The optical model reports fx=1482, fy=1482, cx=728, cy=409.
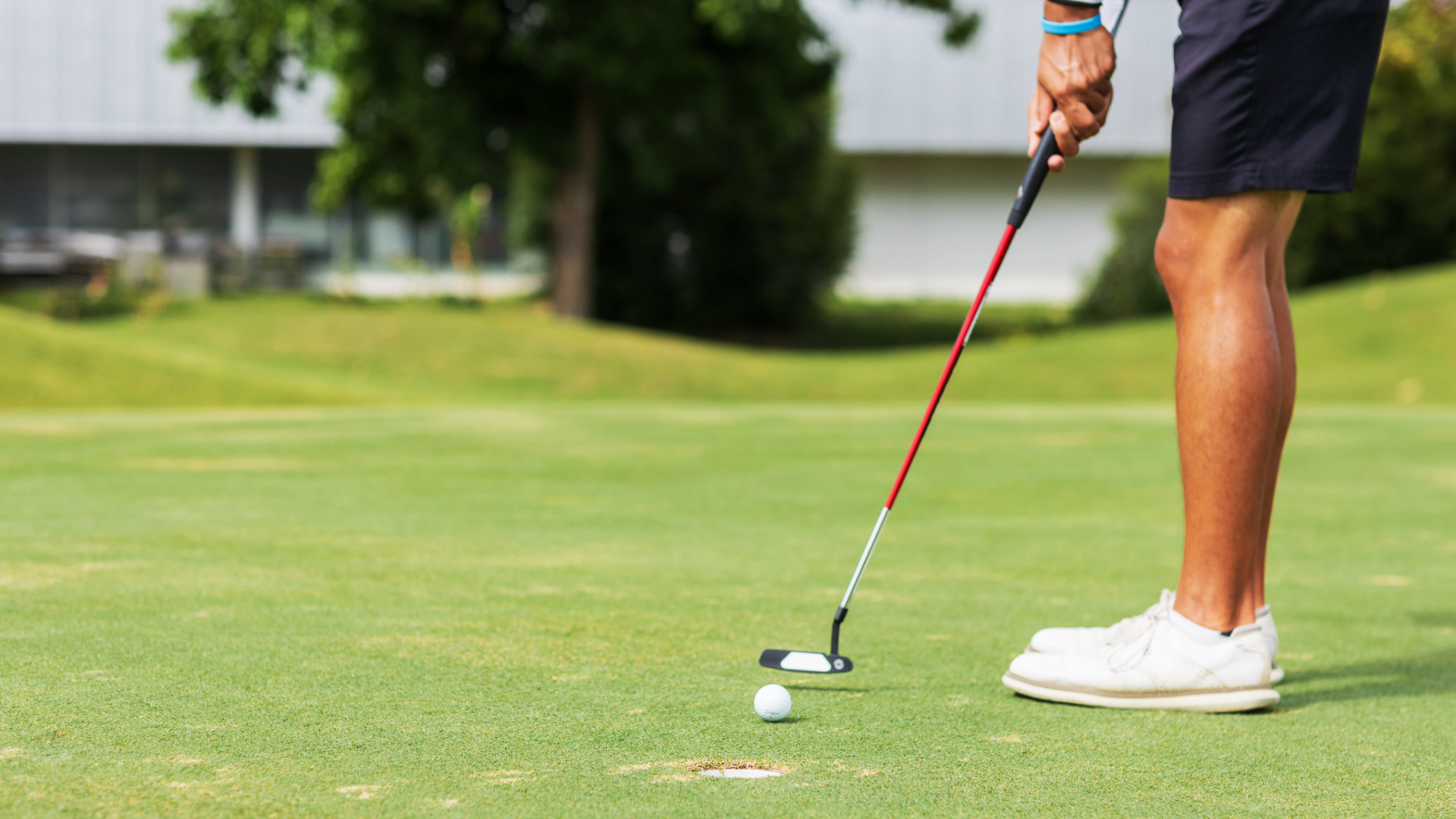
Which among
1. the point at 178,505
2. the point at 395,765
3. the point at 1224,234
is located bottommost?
the point at 178,505

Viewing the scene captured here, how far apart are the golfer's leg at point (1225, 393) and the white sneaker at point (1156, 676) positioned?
0.29ft

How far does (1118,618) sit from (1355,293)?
15811 millimetres

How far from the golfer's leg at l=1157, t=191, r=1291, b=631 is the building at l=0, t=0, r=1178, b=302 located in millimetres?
30700

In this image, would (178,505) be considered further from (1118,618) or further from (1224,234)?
(1224,234)

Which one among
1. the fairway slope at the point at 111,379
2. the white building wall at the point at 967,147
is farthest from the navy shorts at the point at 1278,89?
the white building wall at the point at 967,147

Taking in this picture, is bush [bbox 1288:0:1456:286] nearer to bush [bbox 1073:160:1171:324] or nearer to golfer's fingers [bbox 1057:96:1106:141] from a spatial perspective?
bush [bbox 1073:160:1171:324]

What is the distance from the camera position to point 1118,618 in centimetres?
321

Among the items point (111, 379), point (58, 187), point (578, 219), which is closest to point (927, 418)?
point (111, 379)

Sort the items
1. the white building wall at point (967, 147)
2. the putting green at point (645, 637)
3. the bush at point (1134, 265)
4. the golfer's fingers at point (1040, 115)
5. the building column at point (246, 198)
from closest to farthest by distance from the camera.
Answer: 1. the putting green at point (645, 637)
2. the golfer's fingers at point (1040, 115)
3. the bush at point (1134, 265)
4. the white building wall at point (967, 147)
5. the building column at point (246, 198)

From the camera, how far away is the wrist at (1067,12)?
2.71 metres

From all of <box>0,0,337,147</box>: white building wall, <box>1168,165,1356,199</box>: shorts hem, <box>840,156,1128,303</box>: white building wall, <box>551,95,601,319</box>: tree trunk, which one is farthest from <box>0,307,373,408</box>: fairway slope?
<box>840,156,1128,303</box>: white building wall

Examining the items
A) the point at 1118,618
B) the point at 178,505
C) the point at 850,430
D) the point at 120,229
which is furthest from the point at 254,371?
the point at 120,229

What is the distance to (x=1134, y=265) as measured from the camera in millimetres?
24016

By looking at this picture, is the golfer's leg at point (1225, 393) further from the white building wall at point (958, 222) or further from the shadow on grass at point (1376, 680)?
the white building wall at point (958, 222)
